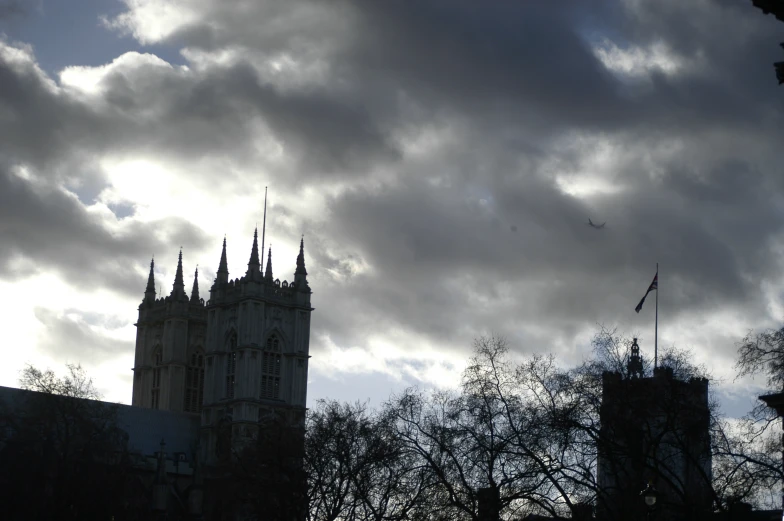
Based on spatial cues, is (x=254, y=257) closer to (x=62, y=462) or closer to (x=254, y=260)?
(x=254, y=260)

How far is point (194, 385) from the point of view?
141 meters

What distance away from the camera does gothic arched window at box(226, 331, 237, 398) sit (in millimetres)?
131750

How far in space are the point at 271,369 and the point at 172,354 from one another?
11918 millimetres

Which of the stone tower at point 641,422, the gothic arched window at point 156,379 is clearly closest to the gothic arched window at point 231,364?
the gothic arched window at point 156,379

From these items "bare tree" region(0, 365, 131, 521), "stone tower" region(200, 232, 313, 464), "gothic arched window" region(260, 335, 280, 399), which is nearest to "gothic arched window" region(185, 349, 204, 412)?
"stone tower" region(200, 232, 313, 464)

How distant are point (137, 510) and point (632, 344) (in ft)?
144

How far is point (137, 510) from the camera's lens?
9544 centimetres

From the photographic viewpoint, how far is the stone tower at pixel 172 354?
13925 centimetres

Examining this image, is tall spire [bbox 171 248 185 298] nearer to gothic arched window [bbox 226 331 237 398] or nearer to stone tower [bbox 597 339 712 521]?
gothic arched window [bbox 226 331 237 398]

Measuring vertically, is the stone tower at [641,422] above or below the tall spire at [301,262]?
below

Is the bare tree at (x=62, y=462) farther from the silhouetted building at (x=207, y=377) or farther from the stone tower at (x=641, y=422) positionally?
the stone tower at (x=641, y=422)

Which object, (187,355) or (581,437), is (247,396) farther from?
(581,437)

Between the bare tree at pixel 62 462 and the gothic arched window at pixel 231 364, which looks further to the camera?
the gothic arched window at pixel 231 364

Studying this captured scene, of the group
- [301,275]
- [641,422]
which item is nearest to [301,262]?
[301,275]
